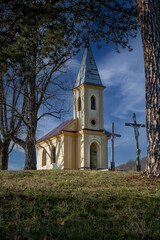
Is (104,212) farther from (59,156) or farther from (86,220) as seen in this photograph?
(59,156)

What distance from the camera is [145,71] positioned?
8422mm

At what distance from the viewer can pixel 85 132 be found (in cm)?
2573

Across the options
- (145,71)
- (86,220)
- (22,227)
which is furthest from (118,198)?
(145,71)

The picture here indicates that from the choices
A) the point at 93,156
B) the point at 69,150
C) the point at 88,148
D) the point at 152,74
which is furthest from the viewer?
the point at 93,156

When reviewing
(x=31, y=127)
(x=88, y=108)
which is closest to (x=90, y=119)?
(x=88, y=108)

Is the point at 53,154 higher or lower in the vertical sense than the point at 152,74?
lower

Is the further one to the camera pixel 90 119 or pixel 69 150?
pixel 90 119

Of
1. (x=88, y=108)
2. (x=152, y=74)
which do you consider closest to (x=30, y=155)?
(x=152, y=74)

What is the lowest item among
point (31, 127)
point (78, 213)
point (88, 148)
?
point (78, 213)

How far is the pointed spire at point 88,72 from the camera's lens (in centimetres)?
2745

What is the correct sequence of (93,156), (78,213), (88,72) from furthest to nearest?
(88,72)
(93,156)
(78,213)

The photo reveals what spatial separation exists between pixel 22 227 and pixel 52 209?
35.8 inches

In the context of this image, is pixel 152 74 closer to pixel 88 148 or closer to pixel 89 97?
pixel 88 148

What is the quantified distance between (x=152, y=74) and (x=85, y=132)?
17899mm
